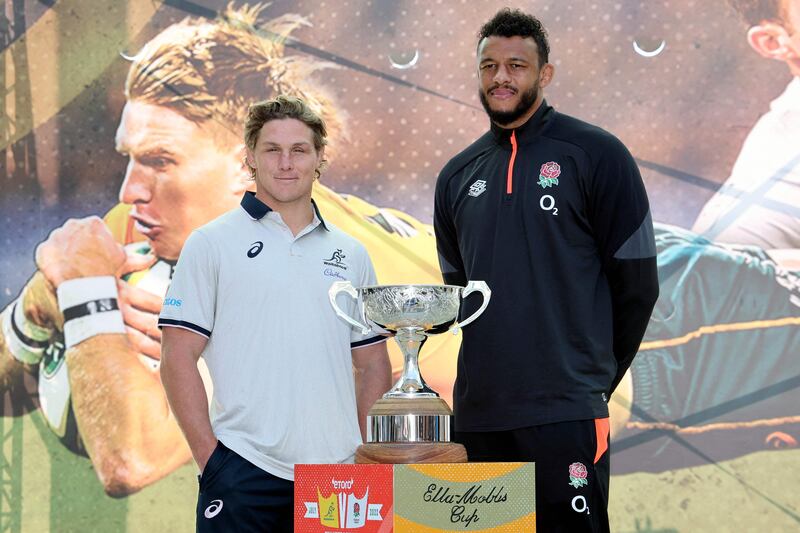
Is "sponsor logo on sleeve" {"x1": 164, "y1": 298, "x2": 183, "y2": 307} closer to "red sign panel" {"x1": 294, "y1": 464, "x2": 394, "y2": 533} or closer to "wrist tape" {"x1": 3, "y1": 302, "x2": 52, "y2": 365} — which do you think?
"red sign panel" {"x1": 294, "y1": 464, "x2": 394, "y2": 533}

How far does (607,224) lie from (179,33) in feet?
10.7

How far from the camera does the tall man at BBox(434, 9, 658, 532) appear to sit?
2.10 metres

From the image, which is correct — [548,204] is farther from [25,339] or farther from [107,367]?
[25,339]

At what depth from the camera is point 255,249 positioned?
2180mm

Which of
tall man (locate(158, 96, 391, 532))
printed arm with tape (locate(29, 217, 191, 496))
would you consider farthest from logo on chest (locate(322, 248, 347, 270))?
printed arm with tape (locate(29, 217, 191, 496))

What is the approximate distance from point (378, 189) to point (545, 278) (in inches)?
107

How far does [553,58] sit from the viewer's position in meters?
4.73

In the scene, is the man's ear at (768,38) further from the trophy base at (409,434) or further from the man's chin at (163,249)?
the trophy base at (409,434)

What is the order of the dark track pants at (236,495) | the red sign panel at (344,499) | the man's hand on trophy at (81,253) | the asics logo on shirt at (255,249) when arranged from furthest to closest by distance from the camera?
1. the man's hand on trophy at (81,253)
2. the asics logo on shirt at (255,249)
3. the dark track pants at (236,495)
4. the red sign panel at (344,499)

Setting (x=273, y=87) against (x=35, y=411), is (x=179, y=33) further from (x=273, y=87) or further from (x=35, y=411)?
(x=35, y=411)

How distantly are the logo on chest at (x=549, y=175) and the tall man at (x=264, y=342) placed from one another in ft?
1.49

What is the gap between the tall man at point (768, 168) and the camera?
4.57 m

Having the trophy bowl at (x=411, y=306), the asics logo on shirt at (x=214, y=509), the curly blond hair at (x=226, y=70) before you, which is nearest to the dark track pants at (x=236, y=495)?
the asics logo on shirt at (x=214, y=509)

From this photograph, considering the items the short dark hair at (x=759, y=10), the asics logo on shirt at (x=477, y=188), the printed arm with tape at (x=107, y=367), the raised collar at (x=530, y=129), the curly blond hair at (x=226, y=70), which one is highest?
the short dark hair at (x=759, y=10)
